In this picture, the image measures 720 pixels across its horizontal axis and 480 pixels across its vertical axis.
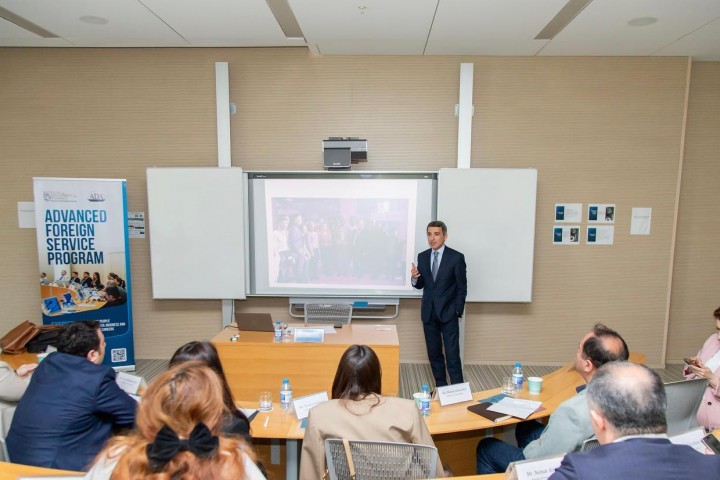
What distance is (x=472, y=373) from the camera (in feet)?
14.8

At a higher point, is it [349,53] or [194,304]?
[349,53]

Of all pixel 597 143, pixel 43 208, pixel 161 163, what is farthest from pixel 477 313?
pixel 43 208

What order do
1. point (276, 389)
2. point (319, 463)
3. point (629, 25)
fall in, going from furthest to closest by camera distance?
1. point (629, 25)
2. point (276, 389)
3. point (319, 463)

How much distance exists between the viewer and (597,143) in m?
4.50

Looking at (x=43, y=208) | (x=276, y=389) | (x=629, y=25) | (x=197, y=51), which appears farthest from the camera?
(x=197, y=51)

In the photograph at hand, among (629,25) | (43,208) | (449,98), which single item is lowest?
(43,208)

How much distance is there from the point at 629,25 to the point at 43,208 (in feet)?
18.8

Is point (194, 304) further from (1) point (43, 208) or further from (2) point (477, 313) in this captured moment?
(2) point (477, 313)

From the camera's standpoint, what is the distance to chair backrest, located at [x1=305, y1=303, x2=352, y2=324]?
13.2 ft

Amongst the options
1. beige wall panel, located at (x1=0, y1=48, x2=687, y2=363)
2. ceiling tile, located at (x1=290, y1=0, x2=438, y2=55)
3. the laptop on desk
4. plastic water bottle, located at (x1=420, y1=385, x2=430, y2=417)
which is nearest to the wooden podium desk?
the laptop on desk

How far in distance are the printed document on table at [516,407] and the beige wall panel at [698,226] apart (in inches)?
138

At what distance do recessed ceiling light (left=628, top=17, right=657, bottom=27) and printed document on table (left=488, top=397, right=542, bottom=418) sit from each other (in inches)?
129

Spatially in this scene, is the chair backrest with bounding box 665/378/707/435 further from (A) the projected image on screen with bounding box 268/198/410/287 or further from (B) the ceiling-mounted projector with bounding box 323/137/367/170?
(B) the ceiling-mounted projector with bounding box 323/137/367/170

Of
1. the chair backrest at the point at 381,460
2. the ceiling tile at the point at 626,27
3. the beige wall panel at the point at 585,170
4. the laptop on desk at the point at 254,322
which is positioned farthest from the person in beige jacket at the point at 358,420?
the ceiling tile at the point at 626,27
